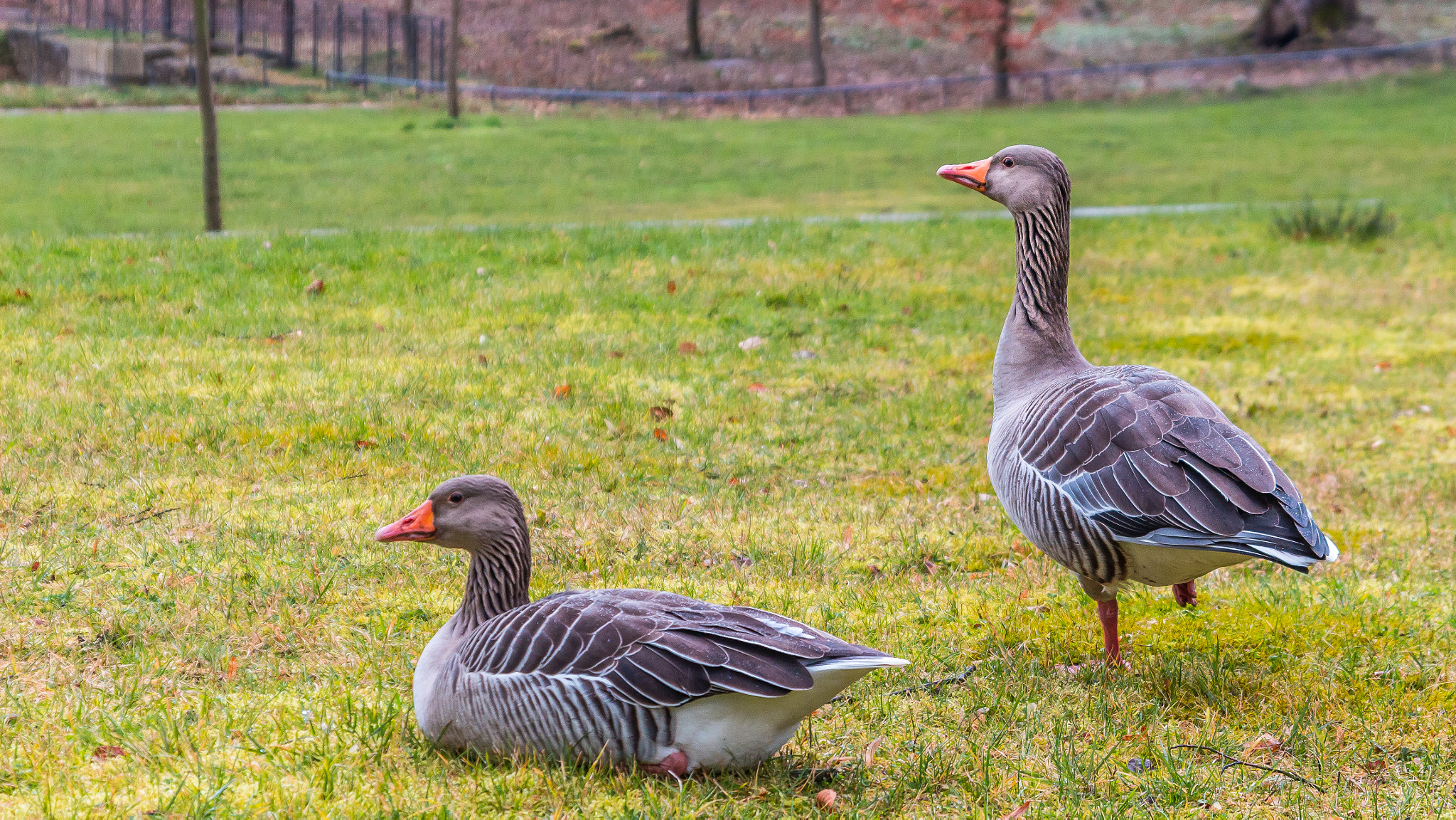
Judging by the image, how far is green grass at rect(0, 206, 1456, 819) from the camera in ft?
12.8

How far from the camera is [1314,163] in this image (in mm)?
28250

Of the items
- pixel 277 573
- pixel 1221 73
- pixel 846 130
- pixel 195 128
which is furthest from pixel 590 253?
pixel 1221 73

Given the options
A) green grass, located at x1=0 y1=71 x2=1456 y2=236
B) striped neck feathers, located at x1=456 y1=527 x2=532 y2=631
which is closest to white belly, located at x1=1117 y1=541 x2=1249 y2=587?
striped neck feathers, located at x1=456 y1=527 x2=532 y2=631

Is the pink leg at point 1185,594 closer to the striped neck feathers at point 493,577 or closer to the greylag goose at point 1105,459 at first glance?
the greylag goose at point 1105,459

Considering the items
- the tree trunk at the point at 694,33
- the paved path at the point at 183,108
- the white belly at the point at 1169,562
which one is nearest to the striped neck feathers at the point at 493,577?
the white belly at the point at 1169,562

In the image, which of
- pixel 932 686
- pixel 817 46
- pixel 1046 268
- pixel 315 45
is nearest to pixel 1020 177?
pixel 1046 268

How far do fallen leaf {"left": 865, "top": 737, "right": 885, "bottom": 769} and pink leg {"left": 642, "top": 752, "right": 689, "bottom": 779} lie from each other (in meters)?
0.63

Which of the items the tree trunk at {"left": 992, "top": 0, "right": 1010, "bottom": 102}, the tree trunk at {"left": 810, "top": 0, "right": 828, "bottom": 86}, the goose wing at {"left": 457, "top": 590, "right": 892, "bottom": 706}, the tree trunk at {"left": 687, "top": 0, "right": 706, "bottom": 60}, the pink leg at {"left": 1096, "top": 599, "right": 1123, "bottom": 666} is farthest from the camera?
the tree trunk at {"left": 687, "top": 0, "right": 706, "bottom": 60}

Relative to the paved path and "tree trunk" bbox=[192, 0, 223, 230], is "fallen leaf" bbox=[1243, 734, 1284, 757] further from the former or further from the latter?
the paved path

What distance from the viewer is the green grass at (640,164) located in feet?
60.6

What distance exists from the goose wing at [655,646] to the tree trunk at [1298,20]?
48365mm

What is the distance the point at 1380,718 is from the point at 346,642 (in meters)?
3.85

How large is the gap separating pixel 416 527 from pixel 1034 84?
4204 cm

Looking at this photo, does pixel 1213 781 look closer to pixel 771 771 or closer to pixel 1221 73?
pixel 771 771
